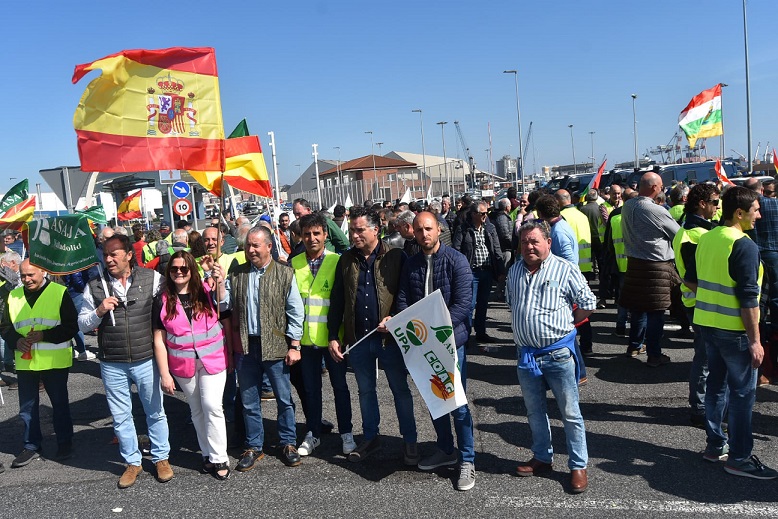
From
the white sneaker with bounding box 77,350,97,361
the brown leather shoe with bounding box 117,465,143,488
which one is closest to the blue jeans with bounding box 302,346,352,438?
the brown leather shoe with bounding box 117,465,143,488

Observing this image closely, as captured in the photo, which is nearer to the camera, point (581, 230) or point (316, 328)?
point (316, 328)

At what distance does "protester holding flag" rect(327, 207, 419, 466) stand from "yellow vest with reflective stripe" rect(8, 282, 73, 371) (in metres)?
2.37

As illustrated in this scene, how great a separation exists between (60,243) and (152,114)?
1.28m

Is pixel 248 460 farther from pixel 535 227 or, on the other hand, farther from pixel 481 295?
pixel 481 295

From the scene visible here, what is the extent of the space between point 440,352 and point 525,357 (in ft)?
1.93

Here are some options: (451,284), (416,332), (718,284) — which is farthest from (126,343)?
(718,284)

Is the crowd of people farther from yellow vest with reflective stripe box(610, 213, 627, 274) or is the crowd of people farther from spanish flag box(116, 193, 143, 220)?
spanish flag box(116, 193, 143, 220)

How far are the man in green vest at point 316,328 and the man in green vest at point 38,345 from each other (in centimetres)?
199

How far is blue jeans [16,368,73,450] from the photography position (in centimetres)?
562

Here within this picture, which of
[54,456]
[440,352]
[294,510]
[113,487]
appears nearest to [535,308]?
[440,352]

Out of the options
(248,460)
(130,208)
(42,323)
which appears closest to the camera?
(248,460)

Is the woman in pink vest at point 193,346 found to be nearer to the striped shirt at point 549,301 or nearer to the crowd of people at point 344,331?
the crowd of people at point 344,331

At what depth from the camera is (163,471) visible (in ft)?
16.7

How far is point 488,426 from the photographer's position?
577cm
